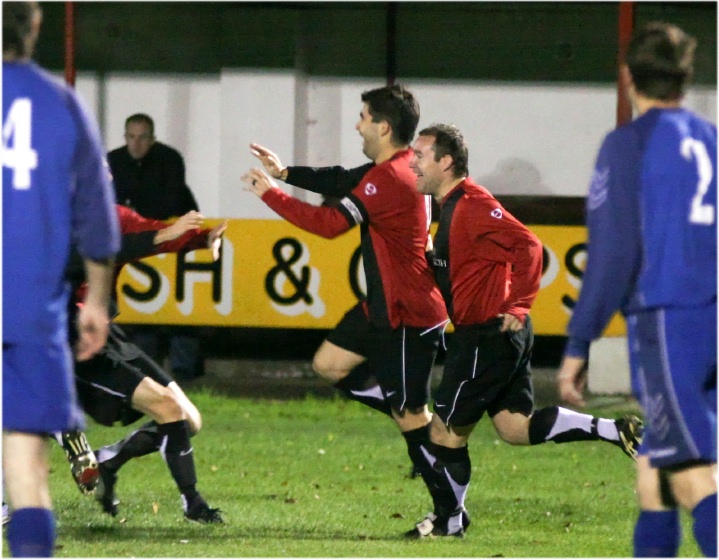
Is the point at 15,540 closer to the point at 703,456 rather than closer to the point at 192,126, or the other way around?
the point at 703,456

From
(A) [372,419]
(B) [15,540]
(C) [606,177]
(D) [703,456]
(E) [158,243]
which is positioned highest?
(C) [606,177]

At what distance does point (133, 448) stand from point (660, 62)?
12.0 ft

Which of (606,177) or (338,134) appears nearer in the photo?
(606,177)

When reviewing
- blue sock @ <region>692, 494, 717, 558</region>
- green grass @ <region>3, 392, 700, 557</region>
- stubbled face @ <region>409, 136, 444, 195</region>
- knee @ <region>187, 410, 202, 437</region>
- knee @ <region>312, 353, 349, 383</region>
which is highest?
stubbled face @ <region>409, 136, 444, 195</region>

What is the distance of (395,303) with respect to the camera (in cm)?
683

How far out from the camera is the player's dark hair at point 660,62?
13.7 ft

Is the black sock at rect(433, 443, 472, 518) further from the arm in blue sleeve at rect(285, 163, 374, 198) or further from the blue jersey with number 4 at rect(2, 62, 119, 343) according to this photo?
the blue jersey with number 4 at rect(2, 62, 119, 343)

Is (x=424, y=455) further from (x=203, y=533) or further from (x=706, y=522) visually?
(x=706, y=522)

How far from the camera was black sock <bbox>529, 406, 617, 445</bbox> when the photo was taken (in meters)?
6.64

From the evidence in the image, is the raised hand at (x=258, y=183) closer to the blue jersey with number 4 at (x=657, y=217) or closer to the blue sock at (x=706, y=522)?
→ the blue jersey with number 4 at (x=657, y=217)

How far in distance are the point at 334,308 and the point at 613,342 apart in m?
2.45

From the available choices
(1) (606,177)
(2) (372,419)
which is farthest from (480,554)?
(2) (372,419)

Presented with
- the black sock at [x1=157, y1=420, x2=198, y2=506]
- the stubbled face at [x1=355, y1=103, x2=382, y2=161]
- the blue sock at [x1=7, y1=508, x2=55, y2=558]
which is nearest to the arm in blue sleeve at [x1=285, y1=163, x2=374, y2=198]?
the stubbled face at [x1=355, y1=103, x2=382, y2=161]

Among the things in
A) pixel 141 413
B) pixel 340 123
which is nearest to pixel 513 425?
pixel 141 413
